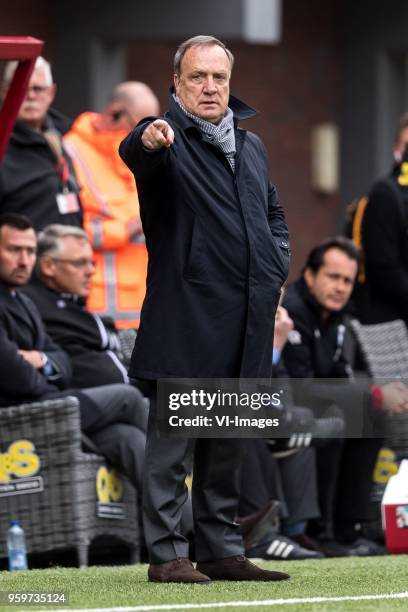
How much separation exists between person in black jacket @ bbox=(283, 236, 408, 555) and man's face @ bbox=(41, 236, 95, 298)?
45.5 inches

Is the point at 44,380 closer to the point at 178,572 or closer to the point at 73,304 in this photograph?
the point at 73,304

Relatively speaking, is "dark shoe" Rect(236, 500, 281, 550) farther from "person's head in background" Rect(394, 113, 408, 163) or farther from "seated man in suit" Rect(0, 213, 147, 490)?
"person's head in background" Rect(394, 113, 408, 163)

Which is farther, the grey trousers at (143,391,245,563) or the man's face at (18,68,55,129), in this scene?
the man's face at (18,68,55,129)

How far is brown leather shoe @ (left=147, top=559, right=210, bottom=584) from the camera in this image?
579 centimetres

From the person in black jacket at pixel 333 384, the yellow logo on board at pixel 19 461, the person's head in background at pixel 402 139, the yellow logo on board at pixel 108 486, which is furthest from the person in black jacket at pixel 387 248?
the yellow logo on board at pixel 19 461

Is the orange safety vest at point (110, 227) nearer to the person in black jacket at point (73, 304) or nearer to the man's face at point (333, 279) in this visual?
the person in black jacket at point (73, 304)

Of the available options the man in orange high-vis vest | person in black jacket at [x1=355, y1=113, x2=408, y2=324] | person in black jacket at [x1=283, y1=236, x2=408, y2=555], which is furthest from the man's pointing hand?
person in black jacket at [x1=355, y1=113, x2=408, y2=324]

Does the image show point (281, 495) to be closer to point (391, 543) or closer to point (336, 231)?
point (391, 543)

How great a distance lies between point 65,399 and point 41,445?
0.24 m

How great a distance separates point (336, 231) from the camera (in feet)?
53.0

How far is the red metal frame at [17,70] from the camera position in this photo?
6.60m

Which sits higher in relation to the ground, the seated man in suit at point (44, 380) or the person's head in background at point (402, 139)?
the person's head in background at point (402, 139)

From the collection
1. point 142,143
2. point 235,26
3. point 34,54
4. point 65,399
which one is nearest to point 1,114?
point 34,54

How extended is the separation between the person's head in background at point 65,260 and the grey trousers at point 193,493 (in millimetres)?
2546
